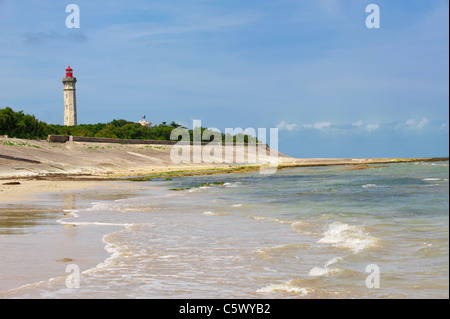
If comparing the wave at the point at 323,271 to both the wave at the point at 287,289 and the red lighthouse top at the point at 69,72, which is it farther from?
the red lighthouse top at the point at 69,72

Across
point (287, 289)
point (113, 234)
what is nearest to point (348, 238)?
point (287, 289)

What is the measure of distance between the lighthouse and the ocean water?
86073mm

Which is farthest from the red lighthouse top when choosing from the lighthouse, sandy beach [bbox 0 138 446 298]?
sandy beach [bbox 0 138 446 298]

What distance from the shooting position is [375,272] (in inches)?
348

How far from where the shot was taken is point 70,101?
102m

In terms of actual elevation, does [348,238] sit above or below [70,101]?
below

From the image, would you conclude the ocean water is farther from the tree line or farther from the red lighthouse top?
the red lighthouse top

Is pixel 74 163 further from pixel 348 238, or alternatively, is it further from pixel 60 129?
pixel 348 238

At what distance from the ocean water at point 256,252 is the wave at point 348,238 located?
2 cm

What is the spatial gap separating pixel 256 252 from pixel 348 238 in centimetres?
275
